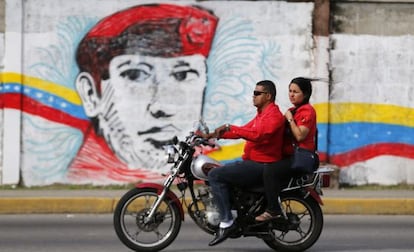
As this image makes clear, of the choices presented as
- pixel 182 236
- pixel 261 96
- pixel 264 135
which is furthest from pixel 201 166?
pixel 182 236

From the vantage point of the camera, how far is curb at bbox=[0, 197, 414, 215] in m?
12.0

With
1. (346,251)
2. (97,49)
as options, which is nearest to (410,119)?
(97,49)

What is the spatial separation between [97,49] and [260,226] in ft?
21.1

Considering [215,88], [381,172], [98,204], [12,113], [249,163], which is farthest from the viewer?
[381,172]

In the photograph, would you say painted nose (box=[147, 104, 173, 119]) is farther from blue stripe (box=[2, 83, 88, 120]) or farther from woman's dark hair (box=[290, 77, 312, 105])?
woman's dark hair (box=[290, 77, 312, 105])

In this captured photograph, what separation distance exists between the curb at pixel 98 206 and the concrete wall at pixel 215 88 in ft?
6.13

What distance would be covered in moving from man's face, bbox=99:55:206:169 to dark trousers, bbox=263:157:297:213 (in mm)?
5910

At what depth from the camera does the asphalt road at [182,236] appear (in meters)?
8.81

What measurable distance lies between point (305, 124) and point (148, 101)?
19.9 ft

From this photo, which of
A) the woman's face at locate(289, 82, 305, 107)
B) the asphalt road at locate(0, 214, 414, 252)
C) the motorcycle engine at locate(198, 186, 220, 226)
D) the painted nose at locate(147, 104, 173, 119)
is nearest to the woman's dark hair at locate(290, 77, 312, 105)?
the woman's face at locate(289, 82, 305, 107)

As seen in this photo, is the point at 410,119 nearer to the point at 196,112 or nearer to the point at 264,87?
the point at 196,112

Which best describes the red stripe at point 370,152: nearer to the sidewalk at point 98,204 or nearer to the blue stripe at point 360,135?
the blue stripe at point 360,135

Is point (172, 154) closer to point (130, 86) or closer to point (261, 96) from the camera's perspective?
point (261, 96)

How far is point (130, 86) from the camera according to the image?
13.9m
